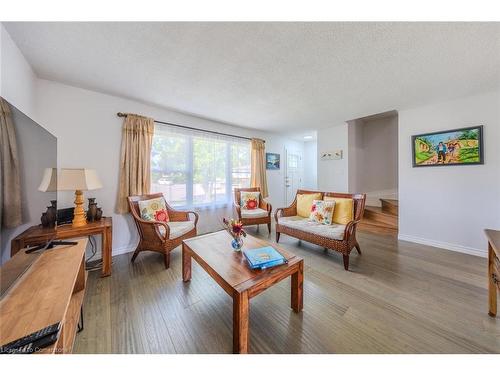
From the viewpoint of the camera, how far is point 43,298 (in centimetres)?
90

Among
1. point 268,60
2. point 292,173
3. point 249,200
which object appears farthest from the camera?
point 292,173

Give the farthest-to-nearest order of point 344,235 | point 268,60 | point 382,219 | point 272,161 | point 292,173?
point 292,173, point 272,161, point 382,219, point 344,235, point 268,60

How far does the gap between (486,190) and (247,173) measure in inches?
144

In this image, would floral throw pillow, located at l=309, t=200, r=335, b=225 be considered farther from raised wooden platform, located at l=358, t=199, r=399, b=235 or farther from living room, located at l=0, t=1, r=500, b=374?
raised wooden platform, located at l=358, t=199, r=399, b=235

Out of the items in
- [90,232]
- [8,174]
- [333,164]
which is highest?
[333,164]

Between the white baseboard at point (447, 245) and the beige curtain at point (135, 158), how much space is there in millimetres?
4244

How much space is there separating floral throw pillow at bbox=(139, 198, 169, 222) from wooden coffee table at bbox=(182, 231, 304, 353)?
3.17ft

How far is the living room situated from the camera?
1.15m

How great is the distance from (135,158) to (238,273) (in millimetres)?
2298

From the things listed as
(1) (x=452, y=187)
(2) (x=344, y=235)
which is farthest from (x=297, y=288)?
(1) (x=452, y=187)

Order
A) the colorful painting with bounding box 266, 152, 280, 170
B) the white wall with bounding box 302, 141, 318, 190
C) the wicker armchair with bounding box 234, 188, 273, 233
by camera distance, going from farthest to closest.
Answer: the white wall with bounding box 302, 141, 318, 190, the colorful painting with bounding box 266, 152, 280, 170, the wicker armchair with bounding box 234, 188, 273, 233

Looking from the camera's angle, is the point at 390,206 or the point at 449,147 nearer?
the point at 449,147

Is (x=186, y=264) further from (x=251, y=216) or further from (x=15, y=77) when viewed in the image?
(x=15, y=77)

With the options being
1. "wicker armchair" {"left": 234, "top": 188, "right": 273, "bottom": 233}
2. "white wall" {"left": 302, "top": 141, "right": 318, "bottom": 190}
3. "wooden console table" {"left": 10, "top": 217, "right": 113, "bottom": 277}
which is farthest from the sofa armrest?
"white wall" {"left": 302, "top": 141, "right": 318, "bottom": 190}
